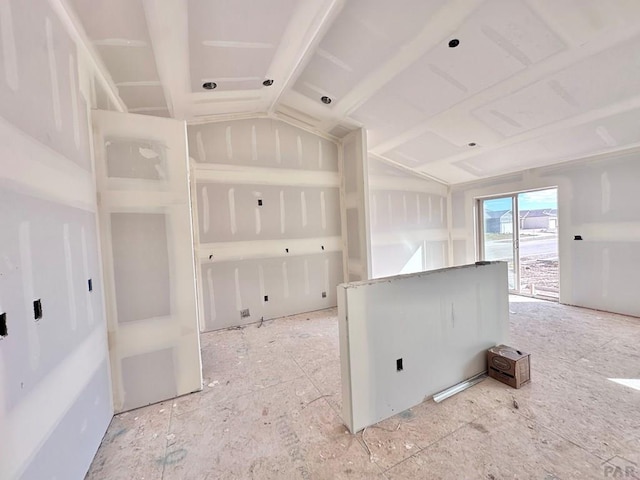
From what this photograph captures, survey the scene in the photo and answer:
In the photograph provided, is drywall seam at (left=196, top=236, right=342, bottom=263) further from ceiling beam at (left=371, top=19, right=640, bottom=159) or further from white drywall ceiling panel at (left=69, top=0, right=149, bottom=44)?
white drywall ceiling panel at (left=69, top=0, right=149, bottom=44)

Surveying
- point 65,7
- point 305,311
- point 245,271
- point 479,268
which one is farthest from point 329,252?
point 65,7

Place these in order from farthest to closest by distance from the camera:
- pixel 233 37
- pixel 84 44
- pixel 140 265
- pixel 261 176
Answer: pixel 261 176, pixel 233 37, pixel 140 265, pixel 84 44

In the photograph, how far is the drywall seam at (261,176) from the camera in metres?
3.94

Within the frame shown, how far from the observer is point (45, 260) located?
1.34 meters

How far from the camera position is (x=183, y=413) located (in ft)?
7.03

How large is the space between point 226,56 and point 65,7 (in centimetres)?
120

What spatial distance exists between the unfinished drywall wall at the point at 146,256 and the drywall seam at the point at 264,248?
5.46 ft

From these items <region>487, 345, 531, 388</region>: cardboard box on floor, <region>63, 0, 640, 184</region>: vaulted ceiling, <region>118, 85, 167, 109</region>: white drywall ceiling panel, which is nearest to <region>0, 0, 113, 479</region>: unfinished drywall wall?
<region>63, 0, 640, 184</region>: vaulted ceiling

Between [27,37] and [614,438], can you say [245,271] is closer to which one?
[27,37]

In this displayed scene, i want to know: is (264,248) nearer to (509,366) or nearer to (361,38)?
(361,38)

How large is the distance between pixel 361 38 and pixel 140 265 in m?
2.80

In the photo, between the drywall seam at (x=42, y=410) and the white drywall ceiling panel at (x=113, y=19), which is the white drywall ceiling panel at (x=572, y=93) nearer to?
the white drywall ceiling panel at (x=113, y=19)

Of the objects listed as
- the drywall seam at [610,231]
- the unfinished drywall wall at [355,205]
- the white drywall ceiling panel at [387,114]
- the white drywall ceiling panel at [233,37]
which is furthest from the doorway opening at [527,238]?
the white drywall ceiling panel at [233,37]

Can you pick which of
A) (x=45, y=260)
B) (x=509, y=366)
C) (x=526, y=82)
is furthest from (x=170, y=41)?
(x=509, y=366)
